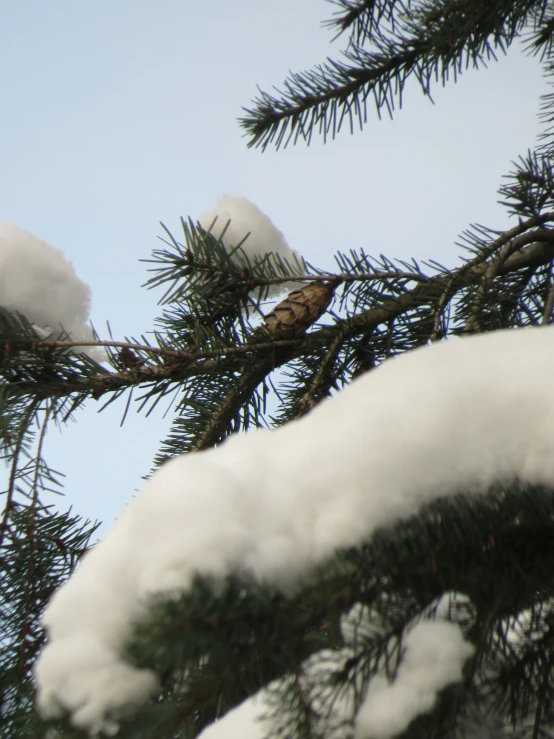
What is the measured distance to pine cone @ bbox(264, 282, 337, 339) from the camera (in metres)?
0.93

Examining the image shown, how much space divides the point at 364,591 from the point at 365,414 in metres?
0.09

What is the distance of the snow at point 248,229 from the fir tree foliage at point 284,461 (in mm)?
72

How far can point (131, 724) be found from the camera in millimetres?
318

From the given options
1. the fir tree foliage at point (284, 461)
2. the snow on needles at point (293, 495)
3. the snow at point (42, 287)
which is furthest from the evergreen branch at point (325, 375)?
the snow on needles at point (293, 495)

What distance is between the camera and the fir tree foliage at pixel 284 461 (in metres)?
0.32

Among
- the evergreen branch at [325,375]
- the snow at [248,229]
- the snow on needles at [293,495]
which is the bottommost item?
the snow on needles at [293,495]

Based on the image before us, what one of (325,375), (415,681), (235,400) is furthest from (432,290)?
(415,681)

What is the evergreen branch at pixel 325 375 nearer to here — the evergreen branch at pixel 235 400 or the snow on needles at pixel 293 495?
the evergreen branch at pixel 235 400

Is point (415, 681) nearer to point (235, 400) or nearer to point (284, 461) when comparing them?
point (284, 461)

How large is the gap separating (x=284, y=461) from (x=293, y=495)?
0.07 ft

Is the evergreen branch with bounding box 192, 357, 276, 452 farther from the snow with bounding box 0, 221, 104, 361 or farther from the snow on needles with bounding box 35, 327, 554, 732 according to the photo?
the snow on needles with bounding box 35, 327, 554, 732

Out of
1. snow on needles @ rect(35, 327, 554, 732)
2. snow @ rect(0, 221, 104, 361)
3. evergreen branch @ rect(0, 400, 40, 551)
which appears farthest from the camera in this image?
snow @ rect(0, 221, 104, 361)

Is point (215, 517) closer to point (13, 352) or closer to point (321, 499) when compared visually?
point (321, 499)

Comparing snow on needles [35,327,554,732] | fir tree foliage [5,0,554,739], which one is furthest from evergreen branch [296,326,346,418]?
snow on needles [35,327,554,732]
